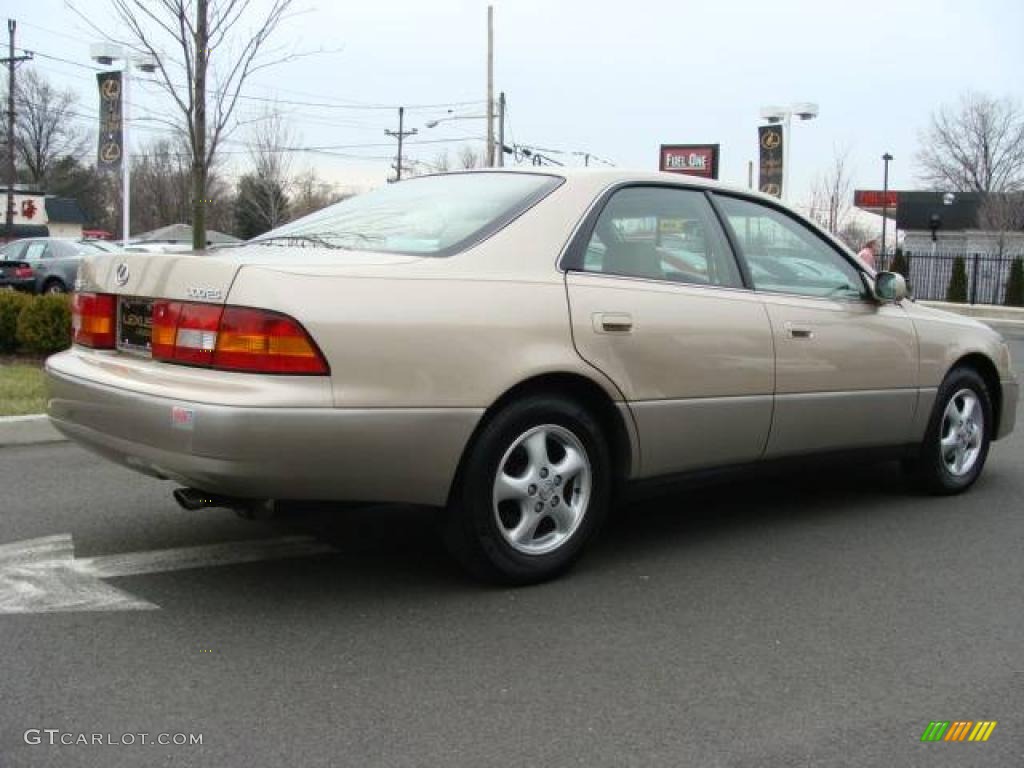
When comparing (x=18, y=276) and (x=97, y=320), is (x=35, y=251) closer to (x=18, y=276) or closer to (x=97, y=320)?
(x=18, y=276)

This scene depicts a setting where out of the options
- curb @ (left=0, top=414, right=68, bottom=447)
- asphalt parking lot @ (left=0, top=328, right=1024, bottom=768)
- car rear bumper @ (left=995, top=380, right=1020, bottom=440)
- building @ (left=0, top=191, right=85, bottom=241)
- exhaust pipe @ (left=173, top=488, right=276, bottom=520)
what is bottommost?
asphalt parking lot @ (left=0, top=328, right=1024, bottom=768)

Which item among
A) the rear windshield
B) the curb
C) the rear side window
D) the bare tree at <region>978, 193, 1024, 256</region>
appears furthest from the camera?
the bare tree at <region>978, 193, 1024, 256</region>

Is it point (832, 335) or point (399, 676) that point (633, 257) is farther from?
point (399, 676)

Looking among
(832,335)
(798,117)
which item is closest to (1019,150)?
(798,117)

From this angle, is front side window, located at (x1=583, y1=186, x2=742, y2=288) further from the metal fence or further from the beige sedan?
the metal fence

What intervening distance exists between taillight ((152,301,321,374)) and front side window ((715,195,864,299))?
220cm

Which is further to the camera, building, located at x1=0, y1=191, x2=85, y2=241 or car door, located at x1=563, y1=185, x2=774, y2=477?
building, located at x1=0, y1=191, x2=85, y2=241

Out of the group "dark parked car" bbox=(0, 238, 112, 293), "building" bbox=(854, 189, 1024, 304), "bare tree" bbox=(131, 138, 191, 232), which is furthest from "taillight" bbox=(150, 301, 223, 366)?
"bare tree" bbox=(131, 138, 191, 232)

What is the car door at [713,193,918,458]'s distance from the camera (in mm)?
4551

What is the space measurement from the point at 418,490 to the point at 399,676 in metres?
0.65

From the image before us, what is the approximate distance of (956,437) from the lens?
5.51m

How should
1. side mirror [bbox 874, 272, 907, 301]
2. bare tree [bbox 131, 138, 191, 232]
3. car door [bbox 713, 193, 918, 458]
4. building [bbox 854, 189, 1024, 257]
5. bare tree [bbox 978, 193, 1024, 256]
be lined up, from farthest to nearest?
1. bare tree [bbox 131, 138, 191, 232]
2. building [bbox 854, 189, 1024, 257]
3. bare tree [bbox 978, 193, 1024, 256]
4. side mirror [bbox 874, 272, 907, 301]
5. car door [bbox 713, 193, 918, 458]

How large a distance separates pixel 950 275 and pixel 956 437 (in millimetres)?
30990

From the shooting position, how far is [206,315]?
3330 millimetres
